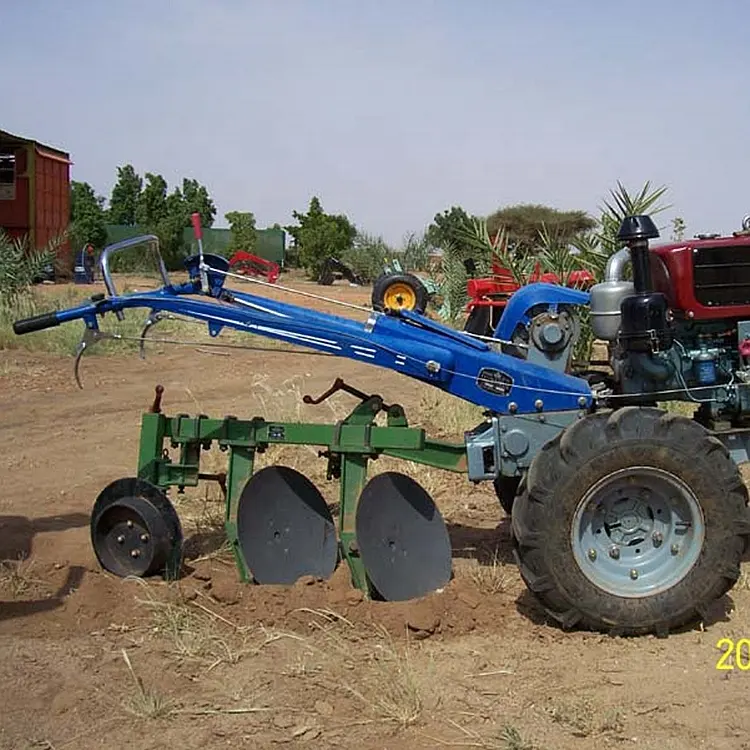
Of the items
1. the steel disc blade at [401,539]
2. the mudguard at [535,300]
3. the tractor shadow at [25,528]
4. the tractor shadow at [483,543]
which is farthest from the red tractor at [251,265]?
the steel disc blade at [401,539]

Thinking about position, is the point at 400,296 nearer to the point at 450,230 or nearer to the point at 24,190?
the point at 450,230

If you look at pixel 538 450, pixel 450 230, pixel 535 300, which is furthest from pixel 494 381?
pixel 450 230

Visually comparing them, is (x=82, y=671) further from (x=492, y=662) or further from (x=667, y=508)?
(x=667, y=508)

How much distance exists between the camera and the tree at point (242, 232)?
37.6 metres

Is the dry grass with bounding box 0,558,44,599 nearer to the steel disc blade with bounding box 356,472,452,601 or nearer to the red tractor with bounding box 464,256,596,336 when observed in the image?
the steel disc blade with bounding box 356,472,452,601

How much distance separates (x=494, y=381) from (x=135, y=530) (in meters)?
1.98

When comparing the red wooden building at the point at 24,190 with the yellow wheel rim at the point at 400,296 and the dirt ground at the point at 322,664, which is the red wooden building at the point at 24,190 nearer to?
the yellow wheel rim at the point at 400,296

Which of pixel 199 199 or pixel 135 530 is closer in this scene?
pixel 135 530

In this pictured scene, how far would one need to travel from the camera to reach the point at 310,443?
529 cm

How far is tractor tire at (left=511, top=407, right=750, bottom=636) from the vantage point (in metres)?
4.63

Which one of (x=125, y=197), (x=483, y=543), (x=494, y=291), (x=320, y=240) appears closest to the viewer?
(x=483, y=543)

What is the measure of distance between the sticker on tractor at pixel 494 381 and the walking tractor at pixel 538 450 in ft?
0.03

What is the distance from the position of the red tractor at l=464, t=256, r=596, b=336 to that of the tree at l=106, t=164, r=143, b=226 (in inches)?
1473

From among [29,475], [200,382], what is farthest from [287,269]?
[29,475]
